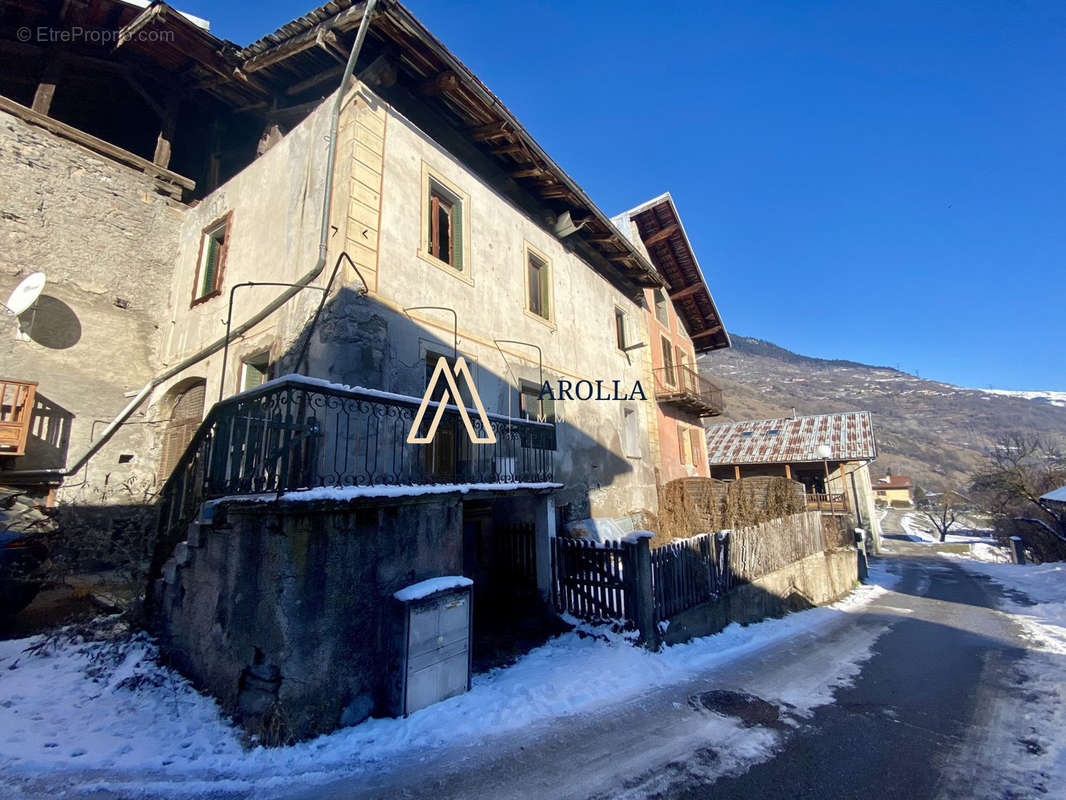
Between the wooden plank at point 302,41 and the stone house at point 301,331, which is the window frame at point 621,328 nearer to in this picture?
the stone house at point 301,331

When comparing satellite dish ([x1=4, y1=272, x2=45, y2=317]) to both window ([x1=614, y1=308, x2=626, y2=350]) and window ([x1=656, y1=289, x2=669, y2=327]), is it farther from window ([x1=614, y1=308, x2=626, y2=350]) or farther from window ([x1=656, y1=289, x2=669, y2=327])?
window ([x1=656, y1=289, x2=669, y2=327])

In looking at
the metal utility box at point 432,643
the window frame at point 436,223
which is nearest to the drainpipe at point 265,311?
the window frame at point 436,223

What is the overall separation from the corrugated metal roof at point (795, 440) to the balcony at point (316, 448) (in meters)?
21.4

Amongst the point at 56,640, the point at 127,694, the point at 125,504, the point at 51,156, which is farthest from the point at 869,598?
the point at 51,156

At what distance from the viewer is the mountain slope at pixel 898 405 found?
96.9 m

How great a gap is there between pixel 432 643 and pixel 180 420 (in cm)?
832

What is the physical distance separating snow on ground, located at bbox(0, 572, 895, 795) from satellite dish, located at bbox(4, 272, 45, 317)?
5.78 meters

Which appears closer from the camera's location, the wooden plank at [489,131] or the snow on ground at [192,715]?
the snow on ground at [192,715]

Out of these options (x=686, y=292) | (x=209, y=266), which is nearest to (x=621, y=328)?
(x=686, y=292)

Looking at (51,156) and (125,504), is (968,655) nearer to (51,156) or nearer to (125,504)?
(125,504)

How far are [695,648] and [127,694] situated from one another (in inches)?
278

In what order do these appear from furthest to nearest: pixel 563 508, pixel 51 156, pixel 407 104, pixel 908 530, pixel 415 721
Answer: pixel 908 530 → pixel 563 508 → pixel 51 156 → pixel 407 104 → pixel 415 721

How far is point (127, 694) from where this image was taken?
4836mm

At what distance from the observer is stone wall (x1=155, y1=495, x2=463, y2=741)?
4164 mm
